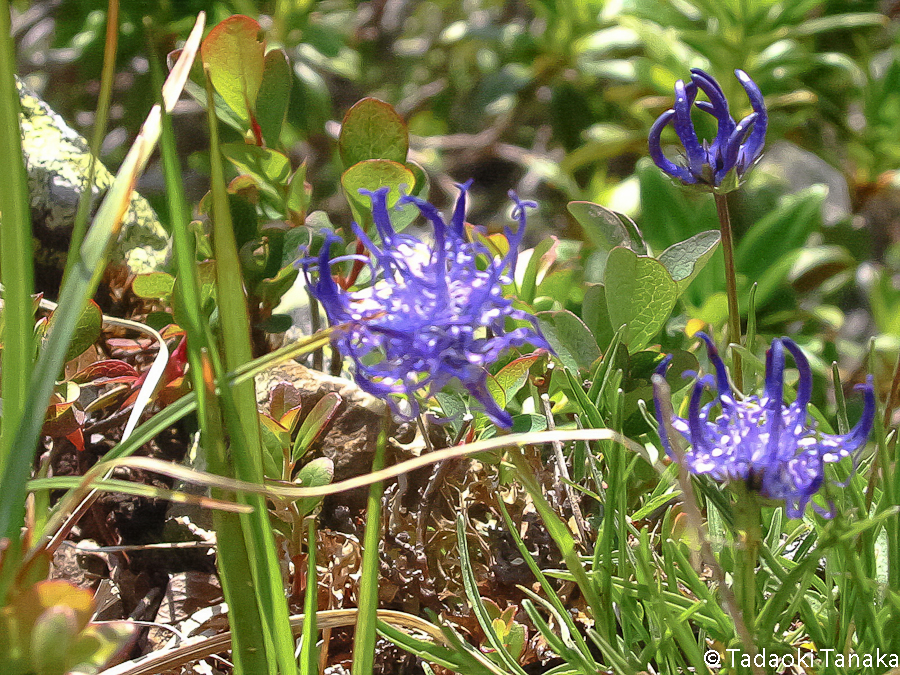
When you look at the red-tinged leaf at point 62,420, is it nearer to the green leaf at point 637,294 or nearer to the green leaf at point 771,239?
the green leaf at point 637,294

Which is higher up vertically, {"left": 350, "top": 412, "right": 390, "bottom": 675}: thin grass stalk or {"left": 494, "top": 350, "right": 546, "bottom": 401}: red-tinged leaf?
{"left": 494, "top": 350, "right": 546, "bottom": 401}: red-tinged leaf

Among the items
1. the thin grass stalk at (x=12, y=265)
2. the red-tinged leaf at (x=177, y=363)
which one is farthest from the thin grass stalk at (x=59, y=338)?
the red-tinged leaf at (x=177, y=363)

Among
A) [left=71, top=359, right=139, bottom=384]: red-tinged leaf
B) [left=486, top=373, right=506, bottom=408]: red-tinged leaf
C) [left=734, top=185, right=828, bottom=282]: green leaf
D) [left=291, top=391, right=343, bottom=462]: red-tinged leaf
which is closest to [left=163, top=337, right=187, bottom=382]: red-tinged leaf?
[left=71, top=359, right=139, bottom=384]: red-tinged leaf

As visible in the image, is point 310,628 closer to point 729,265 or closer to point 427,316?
point 427,316

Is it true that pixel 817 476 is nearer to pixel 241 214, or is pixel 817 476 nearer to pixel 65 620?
pixel 65 620

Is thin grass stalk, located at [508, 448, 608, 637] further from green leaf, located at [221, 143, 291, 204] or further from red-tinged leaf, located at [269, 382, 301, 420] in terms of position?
green leaf, located at [221, 143, 291, 204]

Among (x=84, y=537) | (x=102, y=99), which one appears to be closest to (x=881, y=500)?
(x=102, y=99)
